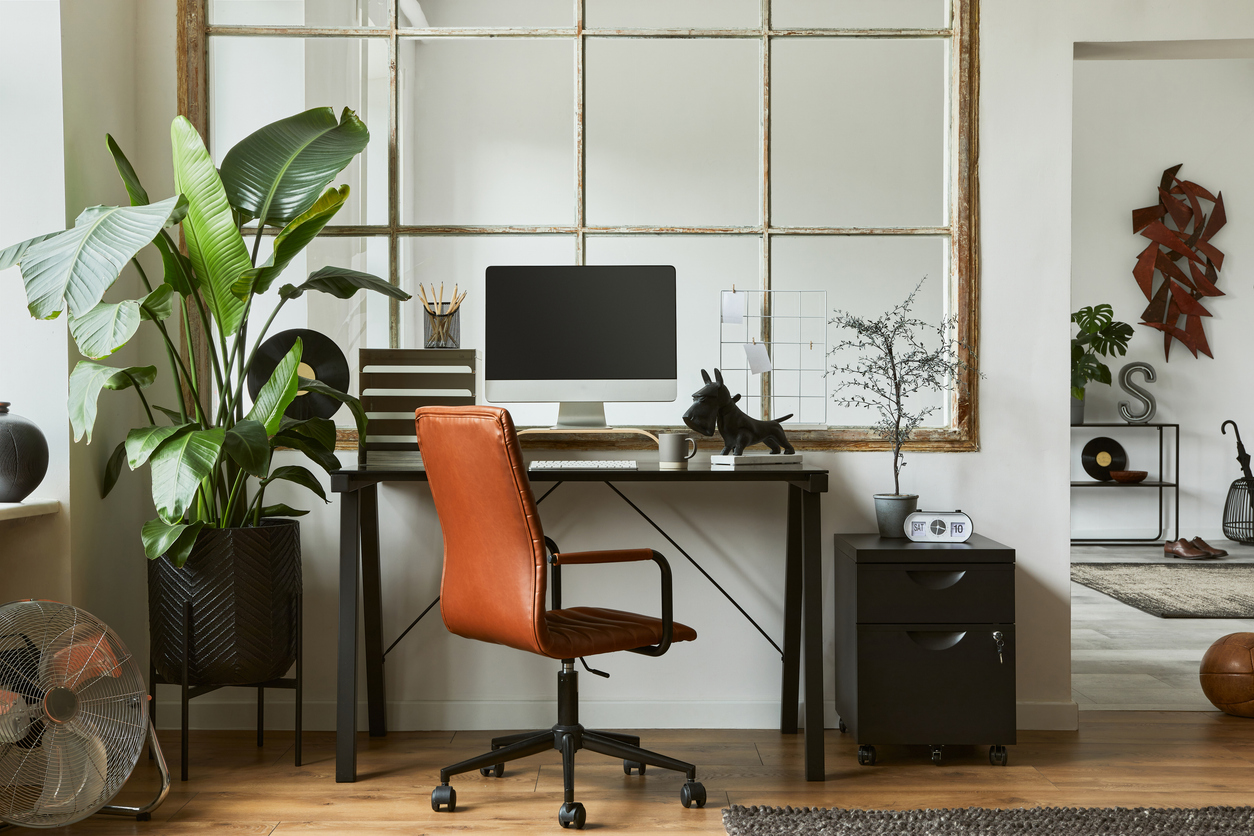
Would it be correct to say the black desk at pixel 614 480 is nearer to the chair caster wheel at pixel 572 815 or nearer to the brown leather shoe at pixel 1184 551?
the chair caster wheel at pixel 572 815

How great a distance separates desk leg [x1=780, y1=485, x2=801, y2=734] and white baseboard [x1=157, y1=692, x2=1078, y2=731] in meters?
0.07

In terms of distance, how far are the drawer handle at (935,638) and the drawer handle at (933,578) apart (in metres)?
0.13

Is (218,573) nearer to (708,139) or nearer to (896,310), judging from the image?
(708,139)

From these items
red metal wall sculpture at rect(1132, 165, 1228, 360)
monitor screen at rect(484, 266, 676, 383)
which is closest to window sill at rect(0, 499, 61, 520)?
monitor screen at rect(484, 266, 676, 383)

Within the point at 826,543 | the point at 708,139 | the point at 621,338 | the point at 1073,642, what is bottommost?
the point at 1073,642

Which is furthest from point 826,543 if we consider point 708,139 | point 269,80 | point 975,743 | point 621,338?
point 269,80

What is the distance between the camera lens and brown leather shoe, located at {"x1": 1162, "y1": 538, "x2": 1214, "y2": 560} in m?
5.79

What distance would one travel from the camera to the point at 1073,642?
12.8 feet

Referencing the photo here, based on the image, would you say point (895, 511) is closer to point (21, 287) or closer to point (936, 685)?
point (936, 685)

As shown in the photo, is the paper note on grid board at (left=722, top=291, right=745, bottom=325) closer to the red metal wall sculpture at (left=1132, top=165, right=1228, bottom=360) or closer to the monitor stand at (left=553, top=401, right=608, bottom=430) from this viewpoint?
the monitor stand at (left=553, top=401, right=608, bottom=430)

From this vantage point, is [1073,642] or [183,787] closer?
[183,787]

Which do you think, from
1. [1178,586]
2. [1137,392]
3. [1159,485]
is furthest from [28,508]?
[1137,392]

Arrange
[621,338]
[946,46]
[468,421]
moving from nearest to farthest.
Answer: [468,421] < [621,338] < [946,46]

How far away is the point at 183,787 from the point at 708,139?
243 centimetres
